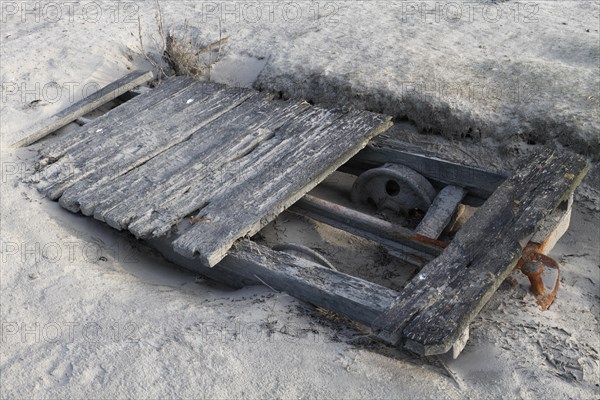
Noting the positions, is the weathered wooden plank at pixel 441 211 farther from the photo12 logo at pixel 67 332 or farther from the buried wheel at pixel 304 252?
the photo12 logo at pixel 67 332

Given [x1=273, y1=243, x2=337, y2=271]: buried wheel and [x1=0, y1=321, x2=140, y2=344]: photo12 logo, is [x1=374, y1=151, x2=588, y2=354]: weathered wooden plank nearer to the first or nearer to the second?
[x1=273, y1=243, x2=337, y2=271]: buried wheel

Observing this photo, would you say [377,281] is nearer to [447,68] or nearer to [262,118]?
[262,118]

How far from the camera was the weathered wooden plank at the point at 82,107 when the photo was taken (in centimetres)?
564

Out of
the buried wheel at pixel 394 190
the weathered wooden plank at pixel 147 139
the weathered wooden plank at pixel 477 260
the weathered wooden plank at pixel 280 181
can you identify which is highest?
the weathered wooden plank at pixel 477 260

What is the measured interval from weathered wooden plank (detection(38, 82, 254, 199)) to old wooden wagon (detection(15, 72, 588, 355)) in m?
0.01

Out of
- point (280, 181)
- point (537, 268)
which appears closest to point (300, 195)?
point (280, 181)

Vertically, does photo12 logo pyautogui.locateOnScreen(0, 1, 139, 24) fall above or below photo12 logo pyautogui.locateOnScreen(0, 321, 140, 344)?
above

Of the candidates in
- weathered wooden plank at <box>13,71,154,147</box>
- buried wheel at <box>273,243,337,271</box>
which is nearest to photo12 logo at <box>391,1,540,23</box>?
weathered wooden plank at <box>13,71,154,147</box>

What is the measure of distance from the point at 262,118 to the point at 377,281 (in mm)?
1617

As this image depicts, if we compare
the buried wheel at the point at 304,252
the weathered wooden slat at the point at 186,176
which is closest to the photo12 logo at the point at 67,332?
the weathered wooden slat at the point at 186,176

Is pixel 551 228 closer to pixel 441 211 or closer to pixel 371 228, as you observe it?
pixel 441 211

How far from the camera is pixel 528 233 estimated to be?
156 inches

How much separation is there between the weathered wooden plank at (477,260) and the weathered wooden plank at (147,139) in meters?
2.28

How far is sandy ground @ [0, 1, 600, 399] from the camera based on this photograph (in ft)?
11.4
